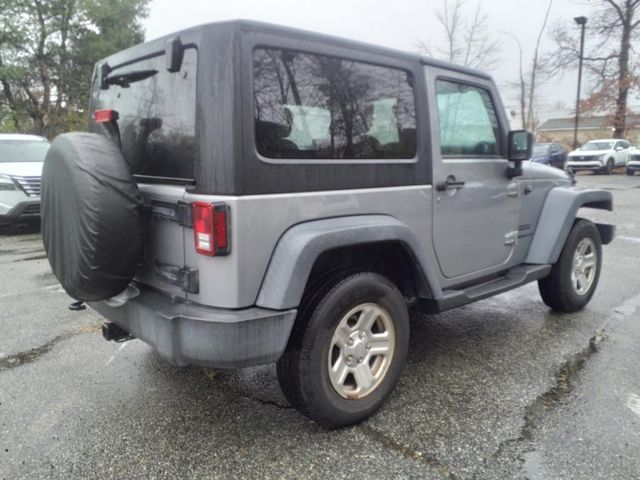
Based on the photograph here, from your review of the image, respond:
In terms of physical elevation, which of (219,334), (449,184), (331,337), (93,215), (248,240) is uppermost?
(449,184)

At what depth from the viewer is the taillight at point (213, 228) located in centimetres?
219

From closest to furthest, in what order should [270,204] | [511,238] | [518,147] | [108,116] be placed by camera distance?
1. [270,204]
2. [108,116]
3. [518,147]
4. [511,238]

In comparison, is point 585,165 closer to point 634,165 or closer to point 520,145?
point 634,165

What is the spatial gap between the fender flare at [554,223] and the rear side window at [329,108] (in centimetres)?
171

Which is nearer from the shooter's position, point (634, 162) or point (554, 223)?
point (554, 223)

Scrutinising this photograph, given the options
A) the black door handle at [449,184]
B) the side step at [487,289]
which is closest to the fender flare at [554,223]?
the side step at [487,289]

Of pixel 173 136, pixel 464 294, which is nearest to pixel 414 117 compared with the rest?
pixel 464 294

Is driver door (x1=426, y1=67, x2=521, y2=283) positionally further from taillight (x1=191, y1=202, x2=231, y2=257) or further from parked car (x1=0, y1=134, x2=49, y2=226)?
parked car (x1=0, y1=134, x2=49, y2=226)

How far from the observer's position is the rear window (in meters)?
2.38

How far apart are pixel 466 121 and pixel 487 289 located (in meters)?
1.18

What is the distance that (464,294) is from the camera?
10.8 feet

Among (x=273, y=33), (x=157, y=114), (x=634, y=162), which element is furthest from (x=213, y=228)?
(x=634, y=162)

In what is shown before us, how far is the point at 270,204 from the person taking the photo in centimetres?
233

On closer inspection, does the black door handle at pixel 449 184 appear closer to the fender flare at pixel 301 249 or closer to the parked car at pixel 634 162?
the fender flare at pixel 301 249
